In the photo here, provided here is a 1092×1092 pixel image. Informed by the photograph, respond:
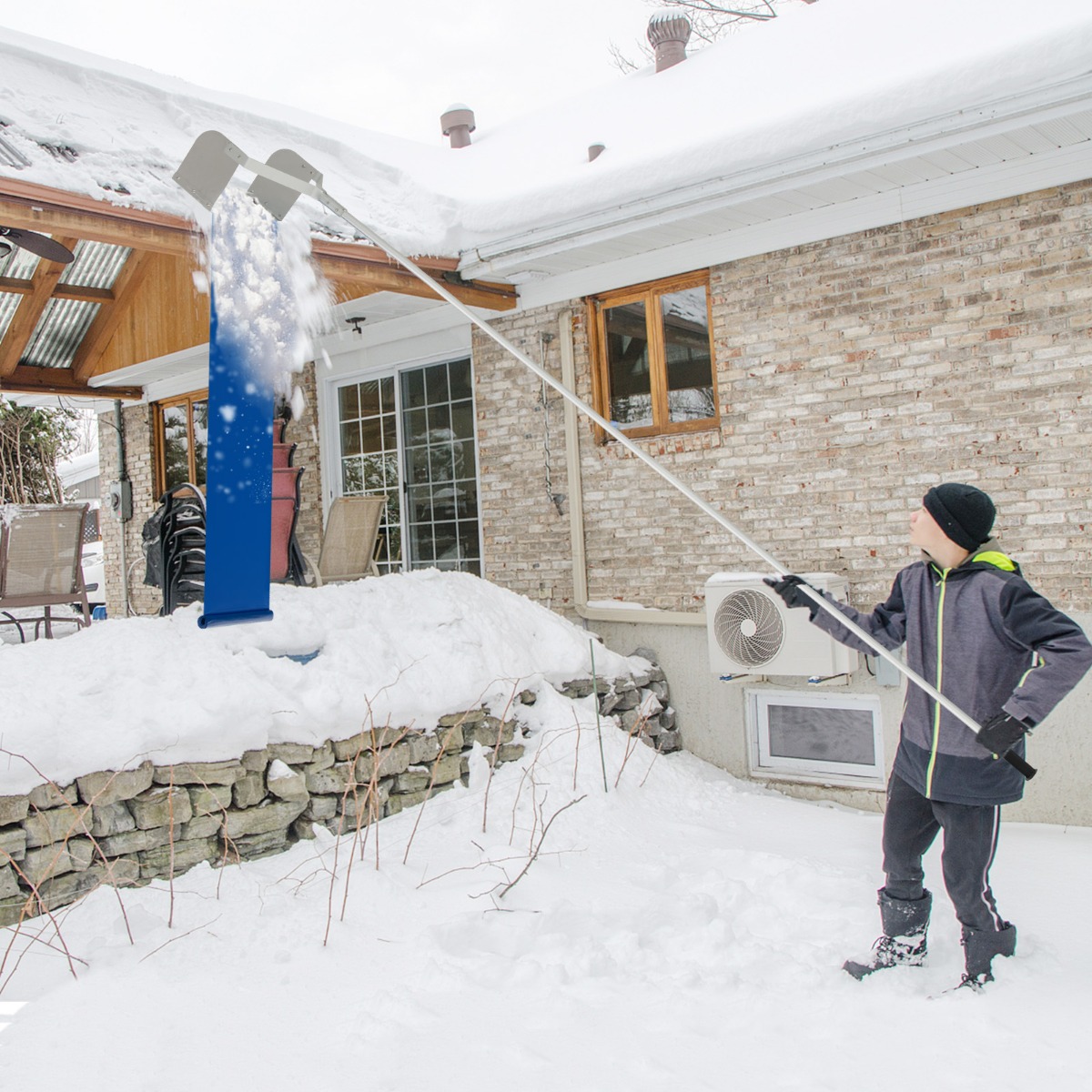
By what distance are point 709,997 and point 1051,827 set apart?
9.53 feet

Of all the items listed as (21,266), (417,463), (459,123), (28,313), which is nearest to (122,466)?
(28,313)

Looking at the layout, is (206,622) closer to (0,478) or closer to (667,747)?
(667,747)

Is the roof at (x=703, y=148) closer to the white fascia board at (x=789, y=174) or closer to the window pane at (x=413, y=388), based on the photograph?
the white fascia board at (x=789, y=174)

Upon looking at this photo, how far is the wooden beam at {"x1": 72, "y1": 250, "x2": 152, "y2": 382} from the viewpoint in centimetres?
865

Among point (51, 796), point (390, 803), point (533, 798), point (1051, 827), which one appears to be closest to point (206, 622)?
point (51, 796)

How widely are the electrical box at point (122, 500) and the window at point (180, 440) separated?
0.41 meters

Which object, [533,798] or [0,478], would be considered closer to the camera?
[533,798]

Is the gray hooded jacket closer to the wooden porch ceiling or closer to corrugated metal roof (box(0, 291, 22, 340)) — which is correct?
the wooden porch ceiling

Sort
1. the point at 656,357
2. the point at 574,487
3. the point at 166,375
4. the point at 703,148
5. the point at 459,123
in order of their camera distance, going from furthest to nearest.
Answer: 1. the point at 166,375
2. the point at 459,123
3. the point at 574,487
4. the point at 656,357
5. the point at 703,148

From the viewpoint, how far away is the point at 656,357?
6309 millimetres

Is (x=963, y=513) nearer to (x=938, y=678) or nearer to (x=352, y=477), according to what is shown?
(x=938, y=678)

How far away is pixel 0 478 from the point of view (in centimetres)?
1520

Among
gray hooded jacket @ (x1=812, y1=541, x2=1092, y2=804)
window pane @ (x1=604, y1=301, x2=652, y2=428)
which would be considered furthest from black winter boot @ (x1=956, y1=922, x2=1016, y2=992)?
window pane @ (x1=604, y1=301, x2=652, y2=428)

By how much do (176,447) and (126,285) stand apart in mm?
1729
